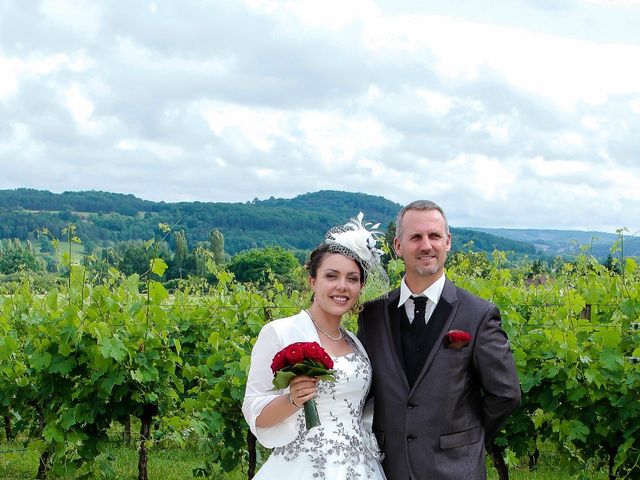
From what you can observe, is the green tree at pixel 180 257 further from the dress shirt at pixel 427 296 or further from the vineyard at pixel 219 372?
the dress shirt at pixel 427 296

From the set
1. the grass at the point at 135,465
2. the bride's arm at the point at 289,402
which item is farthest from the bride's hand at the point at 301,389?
the grass at the point at 135,465

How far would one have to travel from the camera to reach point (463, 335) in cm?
306

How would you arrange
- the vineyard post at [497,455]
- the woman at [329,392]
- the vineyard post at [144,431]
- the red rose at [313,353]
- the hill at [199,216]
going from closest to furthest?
1. the red rose at [313,353]
2. the woman at [329,392]
3. the vineyard post at [497,455]
4. the vineyard post at [144,431]
5. the hill at [199,216]

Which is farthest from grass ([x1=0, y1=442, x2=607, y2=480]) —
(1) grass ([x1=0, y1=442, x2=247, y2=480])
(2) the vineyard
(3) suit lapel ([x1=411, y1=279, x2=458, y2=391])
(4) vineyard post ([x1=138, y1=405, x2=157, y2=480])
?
(3) suit lapel ([x1=411, y1=279, x2=458, y2=391])

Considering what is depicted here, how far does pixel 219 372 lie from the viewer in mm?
5867

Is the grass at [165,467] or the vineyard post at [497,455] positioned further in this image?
the grass at [165,467]

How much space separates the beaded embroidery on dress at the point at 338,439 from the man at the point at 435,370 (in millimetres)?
75

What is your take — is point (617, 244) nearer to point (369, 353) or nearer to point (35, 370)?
point (369, 353)

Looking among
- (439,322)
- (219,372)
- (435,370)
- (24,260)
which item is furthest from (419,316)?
(24,260)

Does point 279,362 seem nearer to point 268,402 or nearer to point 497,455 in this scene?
point 268,402

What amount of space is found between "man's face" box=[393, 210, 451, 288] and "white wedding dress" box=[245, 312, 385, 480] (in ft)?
1.55

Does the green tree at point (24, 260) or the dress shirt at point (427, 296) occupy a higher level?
the dress shirt at point (427, 296)

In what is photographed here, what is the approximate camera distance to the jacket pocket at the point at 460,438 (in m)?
3.13

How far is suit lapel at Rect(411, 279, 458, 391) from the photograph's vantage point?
314cm
